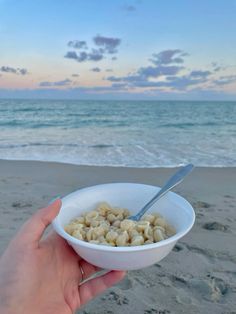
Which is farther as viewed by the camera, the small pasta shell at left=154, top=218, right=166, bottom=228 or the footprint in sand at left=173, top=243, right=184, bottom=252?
the footprint in sand at left=173, top=243, right=184, bottom=252

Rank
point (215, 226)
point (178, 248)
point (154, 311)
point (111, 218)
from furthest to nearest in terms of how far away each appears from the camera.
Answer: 1. point (215, 226)
2. point (178, 248)
3. point (154, 311)
4. point (111, 218)

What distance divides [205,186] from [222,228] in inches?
59.9

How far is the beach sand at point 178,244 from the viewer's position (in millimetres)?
2000

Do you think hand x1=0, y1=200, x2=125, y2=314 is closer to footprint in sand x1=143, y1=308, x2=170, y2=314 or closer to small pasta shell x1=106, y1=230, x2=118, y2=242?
small pasta shell x1=106, y1=230, x2=118, y2=242

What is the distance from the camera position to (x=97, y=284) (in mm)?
1478

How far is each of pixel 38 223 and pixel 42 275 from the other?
226mm

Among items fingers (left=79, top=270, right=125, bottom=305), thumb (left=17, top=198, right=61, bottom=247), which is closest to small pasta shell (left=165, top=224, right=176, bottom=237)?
fingers (left=79, top=270, right=125, bottom=305)

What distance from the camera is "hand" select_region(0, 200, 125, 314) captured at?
3.89 feet

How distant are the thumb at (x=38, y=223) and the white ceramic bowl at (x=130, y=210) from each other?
0.04m

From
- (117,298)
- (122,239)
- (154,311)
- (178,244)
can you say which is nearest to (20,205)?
(178,244)

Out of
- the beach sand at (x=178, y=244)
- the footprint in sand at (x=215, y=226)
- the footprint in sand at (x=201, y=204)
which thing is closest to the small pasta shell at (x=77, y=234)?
the beach sand at (x=178, y=244)

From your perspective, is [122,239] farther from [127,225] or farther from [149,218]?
[149,218]

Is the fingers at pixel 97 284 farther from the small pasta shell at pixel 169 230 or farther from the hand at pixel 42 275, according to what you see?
the small pasta shell at pixel 169 230

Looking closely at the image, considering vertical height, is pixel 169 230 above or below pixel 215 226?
above
